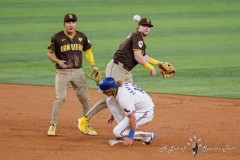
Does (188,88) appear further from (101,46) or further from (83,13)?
(83,13)

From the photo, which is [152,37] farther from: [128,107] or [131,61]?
[128,107]

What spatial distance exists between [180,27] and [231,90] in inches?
283

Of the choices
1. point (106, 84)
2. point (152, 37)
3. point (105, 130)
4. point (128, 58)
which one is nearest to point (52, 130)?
point (105, 130)

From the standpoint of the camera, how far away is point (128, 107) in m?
8.76

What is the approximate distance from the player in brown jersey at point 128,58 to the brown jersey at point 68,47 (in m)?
0.53

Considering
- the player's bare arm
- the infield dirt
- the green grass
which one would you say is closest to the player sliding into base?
the infield dirt

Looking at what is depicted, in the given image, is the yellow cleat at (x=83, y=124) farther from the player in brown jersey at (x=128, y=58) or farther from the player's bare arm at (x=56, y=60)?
the player's bare arm at (x=56, y=60)

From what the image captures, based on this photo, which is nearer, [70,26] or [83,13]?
[70,26]

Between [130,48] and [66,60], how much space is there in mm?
940

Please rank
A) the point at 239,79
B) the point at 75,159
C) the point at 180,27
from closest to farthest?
the point at 75,159 → the point at 239,79 → the point at 180,27

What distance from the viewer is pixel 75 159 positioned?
27.0 feet

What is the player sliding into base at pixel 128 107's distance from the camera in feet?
28.8

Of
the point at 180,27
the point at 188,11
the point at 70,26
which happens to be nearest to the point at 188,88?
the point at 70,26

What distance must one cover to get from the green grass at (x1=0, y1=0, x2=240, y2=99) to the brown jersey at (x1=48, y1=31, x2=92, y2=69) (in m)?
3.36
